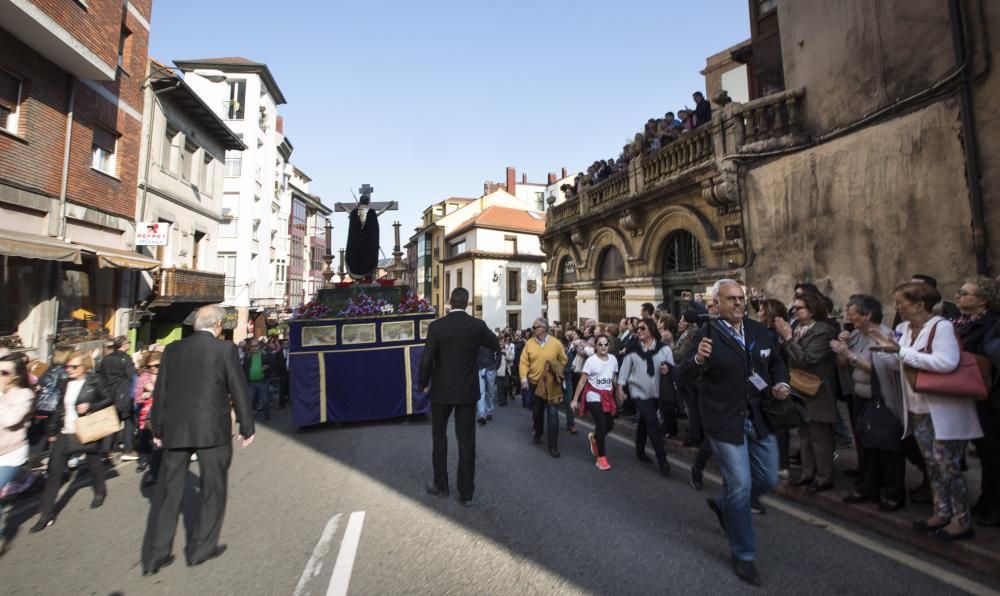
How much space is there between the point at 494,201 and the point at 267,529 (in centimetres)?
3761

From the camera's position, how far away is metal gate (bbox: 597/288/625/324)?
1313cm

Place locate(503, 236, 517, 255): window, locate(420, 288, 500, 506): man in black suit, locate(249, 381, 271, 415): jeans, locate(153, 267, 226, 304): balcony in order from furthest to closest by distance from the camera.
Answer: locate(503, 236, 517, 255): window < locate(153, 267, 226, 304): balcony < locate(249, 381, 271, 415): jeans < locate(420, 288, 500, 506): man in black suit

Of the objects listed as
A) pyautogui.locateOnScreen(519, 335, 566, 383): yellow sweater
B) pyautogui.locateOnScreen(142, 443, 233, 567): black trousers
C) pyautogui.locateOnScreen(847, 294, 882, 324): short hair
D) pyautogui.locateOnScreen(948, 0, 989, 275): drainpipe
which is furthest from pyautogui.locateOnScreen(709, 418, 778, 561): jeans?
pyautogui.locateOnScreen(948, 0, 989, 275): drainpipe

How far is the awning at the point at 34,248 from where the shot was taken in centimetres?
795

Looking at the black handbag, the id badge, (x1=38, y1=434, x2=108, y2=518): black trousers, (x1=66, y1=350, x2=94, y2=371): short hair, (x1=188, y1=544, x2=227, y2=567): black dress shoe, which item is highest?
(x1=66, y1=350, x2=94, y2=371): short hair

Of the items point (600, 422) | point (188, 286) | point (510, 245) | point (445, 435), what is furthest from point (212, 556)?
point (510, 245)

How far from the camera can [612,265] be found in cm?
1382

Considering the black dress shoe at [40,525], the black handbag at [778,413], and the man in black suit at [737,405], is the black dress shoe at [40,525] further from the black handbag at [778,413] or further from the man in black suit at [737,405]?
the black handbag at [778,413]

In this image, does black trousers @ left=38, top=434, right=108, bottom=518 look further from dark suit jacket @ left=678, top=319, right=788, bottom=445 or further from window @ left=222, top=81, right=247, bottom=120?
Result: window @ left=222, top=81, right=247, bottom=120

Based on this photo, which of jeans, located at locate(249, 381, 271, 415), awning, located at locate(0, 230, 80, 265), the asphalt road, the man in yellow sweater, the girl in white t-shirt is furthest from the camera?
jeans, located at locate(249, 381, 271, 415)

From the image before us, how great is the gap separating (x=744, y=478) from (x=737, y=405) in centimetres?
49

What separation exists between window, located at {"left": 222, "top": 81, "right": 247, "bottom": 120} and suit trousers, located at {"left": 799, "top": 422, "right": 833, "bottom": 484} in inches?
1316

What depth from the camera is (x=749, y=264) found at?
8.76 metres

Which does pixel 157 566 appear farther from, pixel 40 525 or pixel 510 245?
pixel 510 245
